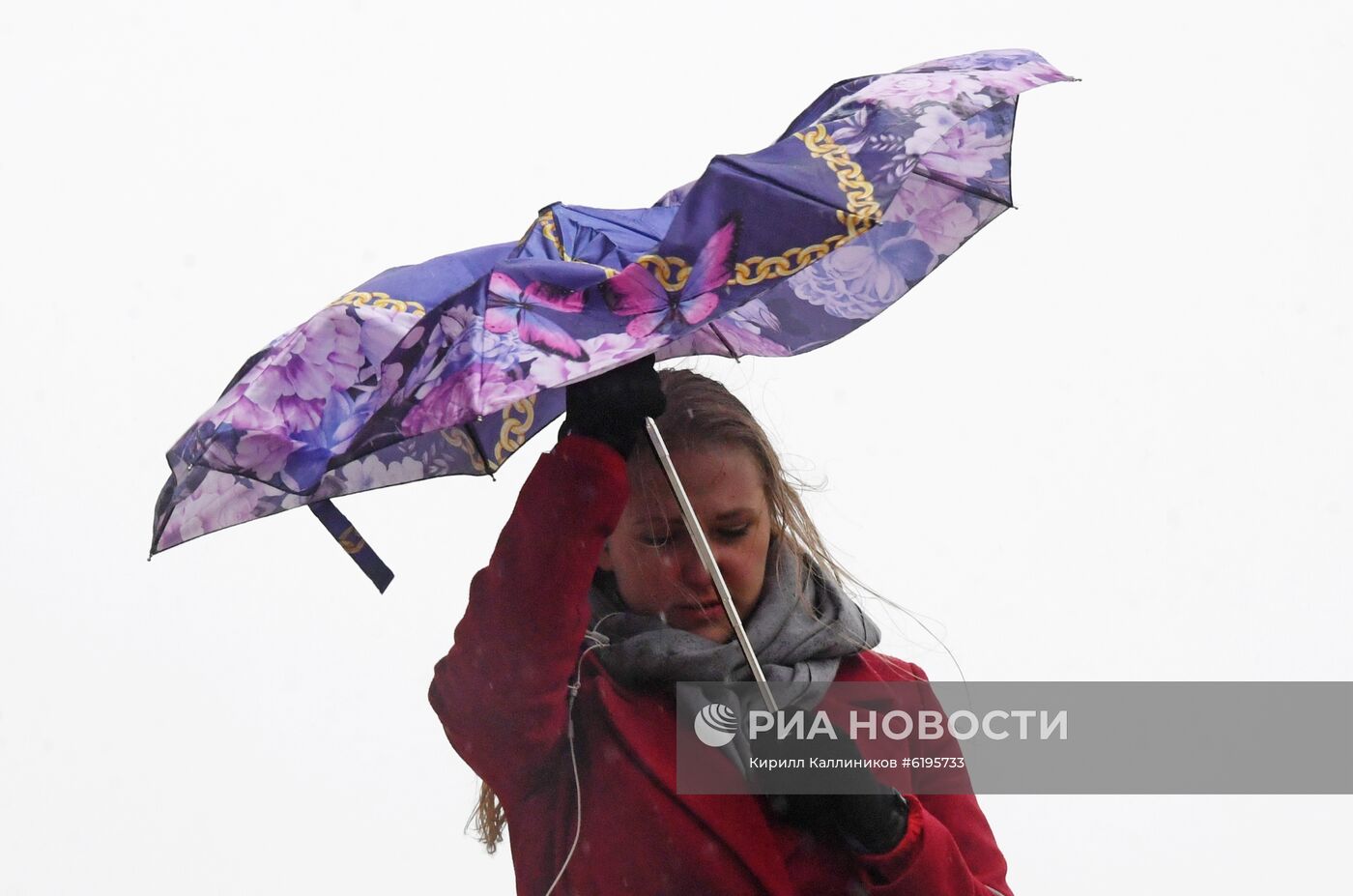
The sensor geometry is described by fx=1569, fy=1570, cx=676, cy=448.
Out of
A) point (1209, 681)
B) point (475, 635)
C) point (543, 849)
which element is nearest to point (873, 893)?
point (543, 849)

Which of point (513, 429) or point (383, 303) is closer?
point (383, 303)

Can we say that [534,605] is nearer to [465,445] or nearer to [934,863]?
[465,445]

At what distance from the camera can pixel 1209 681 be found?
10.5 ft

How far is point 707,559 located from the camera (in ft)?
4.35

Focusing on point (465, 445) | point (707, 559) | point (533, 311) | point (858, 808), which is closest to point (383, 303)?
point (533, 311)

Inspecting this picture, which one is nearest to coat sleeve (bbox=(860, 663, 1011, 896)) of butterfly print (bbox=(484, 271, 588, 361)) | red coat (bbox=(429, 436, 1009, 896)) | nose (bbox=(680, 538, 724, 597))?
red coat (bbox=(429, 436, 1009, 896))

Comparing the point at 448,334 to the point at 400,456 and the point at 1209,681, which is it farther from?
the point at 1209,681

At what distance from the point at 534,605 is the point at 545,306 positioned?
0.78ft

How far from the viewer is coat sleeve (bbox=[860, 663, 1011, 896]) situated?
4.33 ft

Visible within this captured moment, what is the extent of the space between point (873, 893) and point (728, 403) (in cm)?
47

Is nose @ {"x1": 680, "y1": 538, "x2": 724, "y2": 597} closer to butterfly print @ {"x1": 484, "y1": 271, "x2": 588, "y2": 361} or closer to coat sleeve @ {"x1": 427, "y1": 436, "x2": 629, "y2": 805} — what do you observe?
coat sleeve @ {"x1": 427, "y1": 436, "x2": 629, "y2": 805}

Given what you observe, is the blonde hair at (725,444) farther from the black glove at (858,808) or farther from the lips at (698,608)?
the black glove at (858,808)
